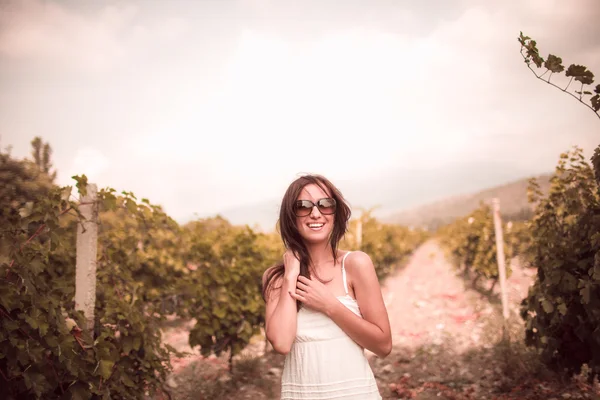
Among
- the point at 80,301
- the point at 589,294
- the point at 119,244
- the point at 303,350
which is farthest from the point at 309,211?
the point at 119,244

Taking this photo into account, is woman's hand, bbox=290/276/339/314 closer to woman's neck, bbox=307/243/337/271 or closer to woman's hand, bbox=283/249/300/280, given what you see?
woman's hand, bbox=283/249/300/280

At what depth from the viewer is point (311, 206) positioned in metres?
1.94

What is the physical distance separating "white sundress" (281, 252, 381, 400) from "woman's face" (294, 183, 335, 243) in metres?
0.29

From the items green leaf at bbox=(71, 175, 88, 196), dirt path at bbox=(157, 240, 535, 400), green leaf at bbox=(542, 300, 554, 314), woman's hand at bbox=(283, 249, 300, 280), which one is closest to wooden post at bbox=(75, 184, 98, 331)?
green leaf at bbox=(71, 175, 88, 196)

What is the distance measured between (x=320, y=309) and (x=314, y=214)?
0.43 m

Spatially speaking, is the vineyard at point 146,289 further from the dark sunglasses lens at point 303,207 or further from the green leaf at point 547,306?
the dark sunglasses lens at point 303,207

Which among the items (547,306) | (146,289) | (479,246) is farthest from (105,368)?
(479,246)

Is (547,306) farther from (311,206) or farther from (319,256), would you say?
(311,206)

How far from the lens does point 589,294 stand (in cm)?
283

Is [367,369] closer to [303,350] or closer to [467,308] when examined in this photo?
[303,350]

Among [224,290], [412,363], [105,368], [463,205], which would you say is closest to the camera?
[105,368]

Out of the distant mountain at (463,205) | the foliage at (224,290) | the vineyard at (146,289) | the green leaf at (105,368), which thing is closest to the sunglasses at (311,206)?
the vineyard at (146,289)

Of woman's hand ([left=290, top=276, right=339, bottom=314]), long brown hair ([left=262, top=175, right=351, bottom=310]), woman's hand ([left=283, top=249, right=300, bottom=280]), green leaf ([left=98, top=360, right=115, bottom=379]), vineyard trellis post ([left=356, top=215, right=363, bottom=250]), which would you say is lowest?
green leaf ([left=98, top=360, right=115, bottom=379])

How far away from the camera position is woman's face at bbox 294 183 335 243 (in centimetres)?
194
